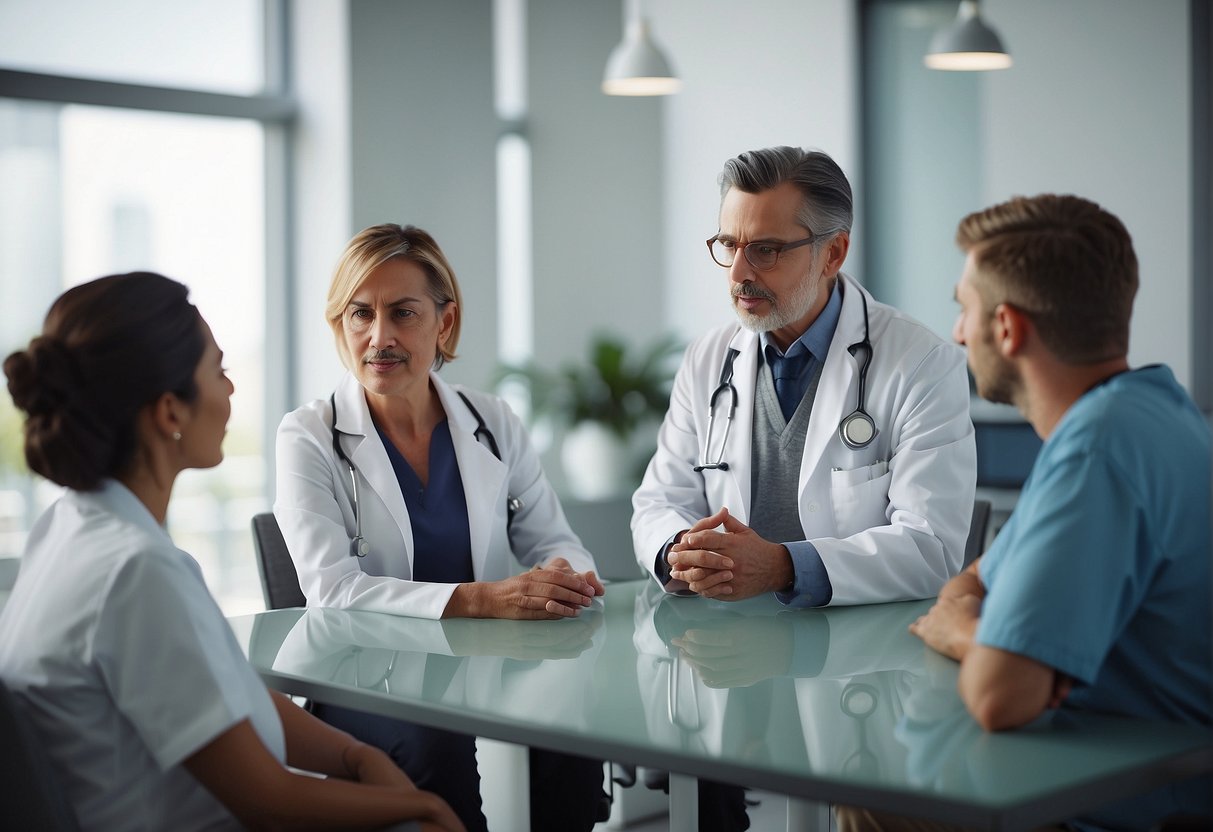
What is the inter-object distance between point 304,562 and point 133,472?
0.75 m

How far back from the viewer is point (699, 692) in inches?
62.1

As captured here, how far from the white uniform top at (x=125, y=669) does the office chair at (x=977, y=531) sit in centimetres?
159

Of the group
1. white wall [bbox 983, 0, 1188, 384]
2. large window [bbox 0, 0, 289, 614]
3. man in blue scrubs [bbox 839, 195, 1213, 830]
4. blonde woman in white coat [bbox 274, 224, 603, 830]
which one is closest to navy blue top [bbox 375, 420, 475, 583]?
blonde woman in white coat [bbox 274, 224, 603, 830]

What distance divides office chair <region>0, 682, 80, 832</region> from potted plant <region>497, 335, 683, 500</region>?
171 inches

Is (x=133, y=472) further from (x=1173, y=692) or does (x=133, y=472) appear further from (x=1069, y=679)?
(x=1173, y=692)

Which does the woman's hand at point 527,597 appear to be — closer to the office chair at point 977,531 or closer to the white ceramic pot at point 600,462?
the office chair at point 977,531

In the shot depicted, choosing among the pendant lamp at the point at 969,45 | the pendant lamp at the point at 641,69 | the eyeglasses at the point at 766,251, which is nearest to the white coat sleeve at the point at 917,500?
the eyeglasses at the point at 766,251

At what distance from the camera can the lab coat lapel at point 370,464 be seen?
2.35m

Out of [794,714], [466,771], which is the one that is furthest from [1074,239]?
[466,771]

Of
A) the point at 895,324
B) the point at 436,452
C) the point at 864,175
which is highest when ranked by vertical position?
the point at 864,175

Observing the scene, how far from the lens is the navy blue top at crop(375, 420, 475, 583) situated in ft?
7.91

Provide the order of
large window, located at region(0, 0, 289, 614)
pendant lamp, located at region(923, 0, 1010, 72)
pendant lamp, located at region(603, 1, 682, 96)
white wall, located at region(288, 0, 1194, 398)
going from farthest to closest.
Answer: pendant lamp, located at region(603, 1, 682, 96)
white wall, located at region(288, 0, 1194, 398)
large window, located at region(0, 0, 289, 614)
pendant lamp, located at region(923, 0, 1010, 72)

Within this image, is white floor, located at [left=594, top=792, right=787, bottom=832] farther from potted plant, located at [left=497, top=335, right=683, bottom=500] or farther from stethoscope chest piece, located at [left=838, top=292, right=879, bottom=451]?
potted plant, located at [left=497, top=335, right=683, bottom=500]

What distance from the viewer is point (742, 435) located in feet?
8.32
